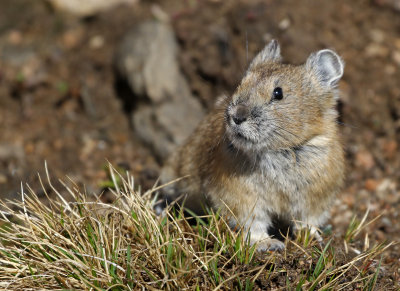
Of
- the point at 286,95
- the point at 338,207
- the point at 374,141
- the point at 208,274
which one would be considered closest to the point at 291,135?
the point at 286,95

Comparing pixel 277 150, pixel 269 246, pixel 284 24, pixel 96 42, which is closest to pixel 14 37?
pixel 96 42

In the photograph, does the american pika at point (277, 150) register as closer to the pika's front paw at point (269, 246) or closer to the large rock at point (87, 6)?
the pika's front paw at point (269, 246)

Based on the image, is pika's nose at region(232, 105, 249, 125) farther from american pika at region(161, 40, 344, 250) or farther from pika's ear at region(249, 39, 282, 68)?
pika's ear at region(249, 39, 282, 68)

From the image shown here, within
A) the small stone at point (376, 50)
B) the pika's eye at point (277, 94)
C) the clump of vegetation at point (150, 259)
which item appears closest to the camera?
the clump of vegetation at point (150, 259)

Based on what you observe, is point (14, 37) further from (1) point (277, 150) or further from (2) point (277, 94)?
(1) point (277, 150)

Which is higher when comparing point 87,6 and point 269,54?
point 87,6

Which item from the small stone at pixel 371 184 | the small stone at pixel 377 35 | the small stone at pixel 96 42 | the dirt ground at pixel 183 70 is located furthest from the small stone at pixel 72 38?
the small stone at pixel 371 184

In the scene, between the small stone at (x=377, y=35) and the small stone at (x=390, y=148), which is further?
the small stone at (x=377, y=35)
